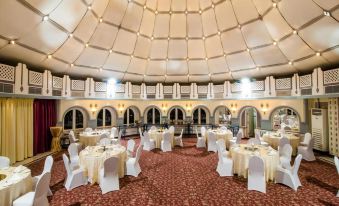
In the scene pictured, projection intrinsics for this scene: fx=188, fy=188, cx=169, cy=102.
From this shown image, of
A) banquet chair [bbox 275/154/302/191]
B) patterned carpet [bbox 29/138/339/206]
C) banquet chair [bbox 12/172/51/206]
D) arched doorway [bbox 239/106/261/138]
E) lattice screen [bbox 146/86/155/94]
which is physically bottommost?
patterned carpet [bbox 29/138/339/206]

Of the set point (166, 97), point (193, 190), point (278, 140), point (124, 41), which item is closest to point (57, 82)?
point (124, 41)

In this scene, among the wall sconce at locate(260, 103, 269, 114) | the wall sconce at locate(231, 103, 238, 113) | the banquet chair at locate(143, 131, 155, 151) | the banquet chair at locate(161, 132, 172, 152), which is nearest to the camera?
the banquet chair at locate(161, 132, 172, 152)

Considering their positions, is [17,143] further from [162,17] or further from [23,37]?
[162,17]

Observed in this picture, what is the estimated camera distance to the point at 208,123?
1617cm

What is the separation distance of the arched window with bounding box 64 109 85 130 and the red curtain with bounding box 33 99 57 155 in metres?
1.72

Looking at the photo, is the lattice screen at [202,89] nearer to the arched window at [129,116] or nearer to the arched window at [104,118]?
the arched window at [129,116]

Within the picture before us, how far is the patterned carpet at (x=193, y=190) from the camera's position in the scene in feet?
16.7

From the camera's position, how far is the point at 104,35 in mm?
10250

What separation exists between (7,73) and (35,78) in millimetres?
1417

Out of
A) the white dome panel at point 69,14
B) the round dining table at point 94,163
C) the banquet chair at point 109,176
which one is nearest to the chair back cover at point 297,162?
the banquet chair at point 109,176

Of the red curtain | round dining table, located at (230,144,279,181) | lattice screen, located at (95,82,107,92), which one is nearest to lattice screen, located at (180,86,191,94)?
lattice screen, located at (95,82,107,92)

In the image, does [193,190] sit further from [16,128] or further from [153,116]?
[153,116]

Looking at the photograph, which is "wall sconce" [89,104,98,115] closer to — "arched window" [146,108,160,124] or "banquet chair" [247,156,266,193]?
"arched window" [146,108,160,124]

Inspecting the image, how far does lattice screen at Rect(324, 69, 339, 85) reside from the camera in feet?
26.9
